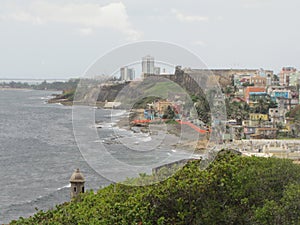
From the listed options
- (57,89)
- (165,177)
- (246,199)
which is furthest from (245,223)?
(57,89)

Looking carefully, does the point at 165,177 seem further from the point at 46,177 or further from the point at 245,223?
the point at 46,177

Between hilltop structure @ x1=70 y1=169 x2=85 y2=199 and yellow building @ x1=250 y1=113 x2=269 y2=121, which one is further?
yellow building @ x1=250 y1=113 x2=269 y2=121

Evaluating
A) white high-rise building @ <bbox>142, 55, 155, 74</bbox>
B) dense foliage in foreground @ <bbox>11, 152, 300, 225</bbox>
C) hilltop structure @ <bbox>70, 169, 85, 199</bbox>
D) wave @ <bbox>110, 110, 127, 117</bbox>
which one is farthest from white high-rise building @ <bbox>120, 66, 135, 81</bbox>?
hilltop structure @ <bbox>70, 169, 85, 199</bbox>

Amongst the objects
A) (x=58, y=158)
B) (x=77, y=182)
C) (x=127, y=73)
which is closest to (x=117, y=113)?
(x=127, y=73)

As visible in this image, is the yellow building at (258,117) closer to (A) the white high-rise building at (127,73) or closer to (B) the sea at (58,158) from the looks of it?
(B) the sea at (58,158)

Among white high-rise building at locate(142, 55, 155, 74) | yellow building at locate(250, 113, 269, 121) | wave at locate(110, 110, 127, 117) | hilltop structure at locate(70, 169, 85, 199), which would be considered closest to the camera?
white high-rise building at locate(142, 55, 155, 74)

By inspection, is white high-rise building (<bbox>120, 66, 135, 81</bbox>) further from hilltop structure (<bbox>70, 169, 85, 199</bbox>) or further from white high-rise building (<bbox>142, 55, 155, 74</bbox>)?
hilltop structure (<bbox>70, 169, 85, 199</bbox>)

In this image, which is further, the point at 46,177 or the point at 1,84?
the point at 1,84
